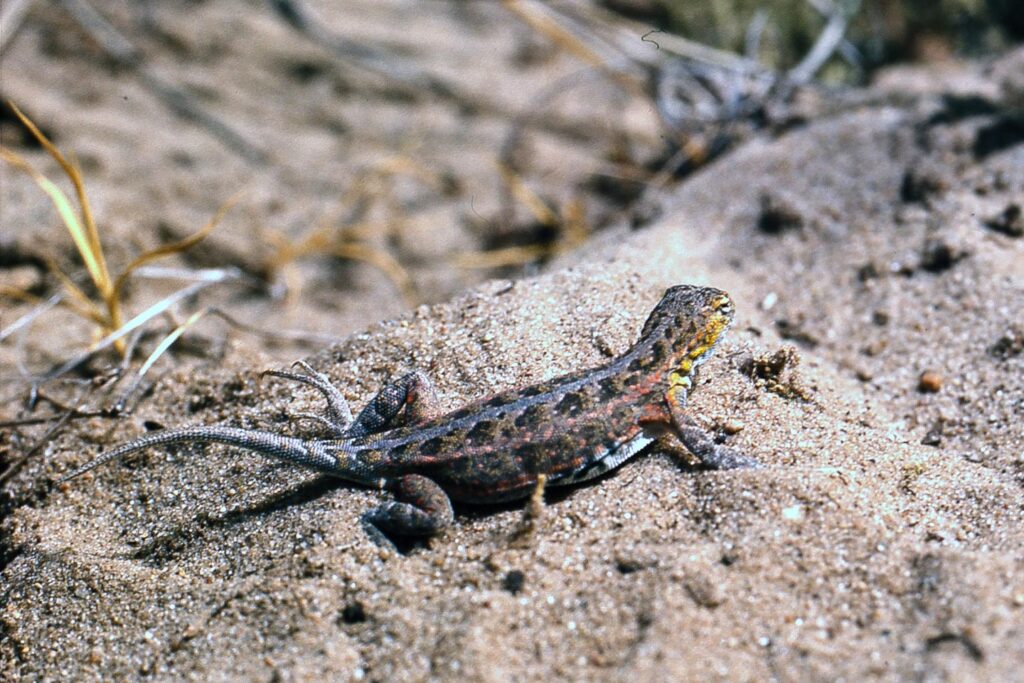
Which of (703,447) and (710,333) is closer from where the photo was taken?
(703,447)

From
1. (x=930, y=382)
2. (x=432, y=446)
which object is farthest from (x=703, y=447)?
(x=930, y=382)

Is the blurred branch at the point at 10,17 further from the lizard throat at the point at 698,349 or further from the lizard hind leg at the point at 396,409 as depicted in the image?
the lizard throat at the point at 698,349

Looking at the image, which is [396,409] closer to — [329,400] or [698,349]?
[329,400]

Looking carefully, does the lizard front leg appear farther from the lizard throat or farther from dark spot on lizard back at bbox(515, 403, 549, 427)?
dark spot on lizard back at bbox(515, 403, 549, 427)

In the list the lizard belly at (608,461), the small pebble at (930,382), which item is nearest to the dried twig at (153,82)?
the lizard belly at (608,461)

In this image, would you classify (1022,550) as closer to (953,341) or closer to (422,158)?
(953,341)

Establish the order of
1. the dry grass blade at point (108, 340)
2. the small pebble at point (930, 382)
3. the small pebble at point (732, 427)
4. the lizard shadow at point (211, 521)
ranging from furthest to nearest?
the dry grass blade at point (108, 340) < the small pebble at point (930, 382) < the small pebble at point (732, 427) < the lizard shadow at point (211, 521)
